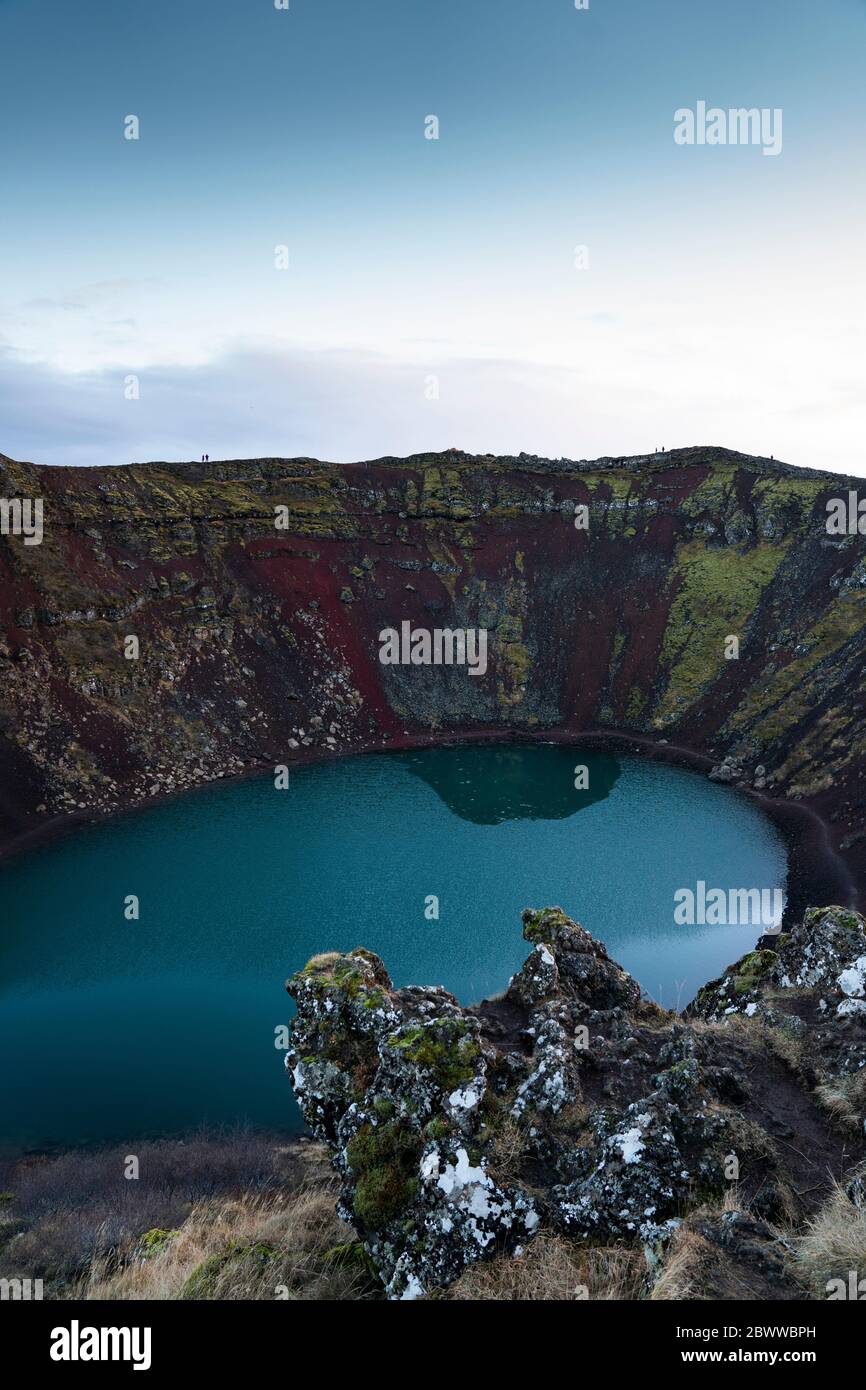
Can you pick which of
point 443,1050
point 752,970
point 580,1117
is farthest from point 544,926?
point 580,1117

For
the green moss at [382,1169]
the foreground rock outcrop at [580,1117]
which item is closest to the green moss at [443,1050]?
the foreground rock outcrop at [580,1117]

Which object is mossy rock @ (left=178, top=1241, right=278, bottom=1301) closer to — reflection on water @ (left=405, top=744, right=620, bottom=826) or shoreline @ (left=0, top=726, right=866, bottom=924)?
shoreline @ (left=0, top=726, right=866, bottom=924)

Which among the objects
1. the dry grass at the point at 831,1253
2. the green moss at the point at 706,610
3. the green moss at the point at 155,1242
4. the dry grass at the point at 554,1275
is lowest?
the green moss at the point at 155,1242

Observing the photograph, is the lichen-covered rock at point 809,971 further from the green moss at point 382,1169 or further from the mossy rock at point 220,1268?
the mossy rock at point 220,1268

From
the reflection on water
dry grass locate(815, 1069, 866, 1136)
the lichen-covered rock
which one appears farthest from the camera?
the reflection on water

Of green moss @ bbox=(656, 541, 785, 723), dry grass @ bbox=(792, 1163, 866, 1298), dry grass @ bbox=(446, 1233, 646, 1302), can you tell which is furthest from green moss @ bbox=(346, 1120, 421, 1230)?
green moss @ bbox=(656, 541, 785, 723)

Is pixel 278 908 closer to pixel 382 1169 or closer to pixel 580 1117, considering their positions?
pixel 382 1169

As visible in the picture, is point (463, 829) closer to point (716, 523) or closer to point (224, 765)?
point (224, 765)
